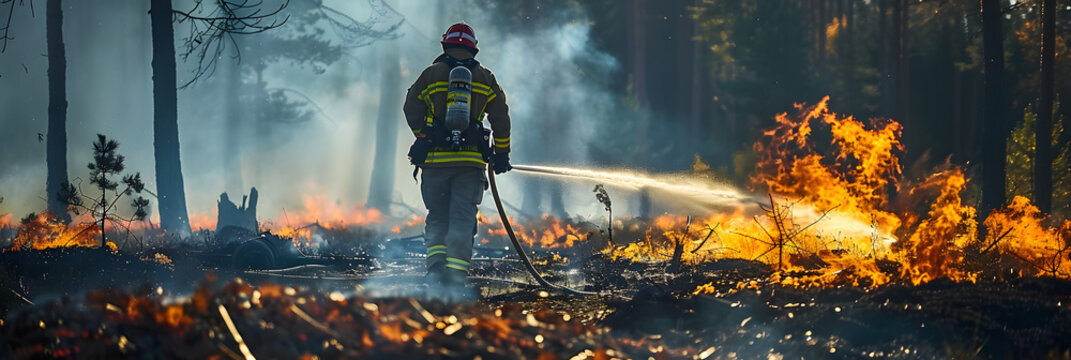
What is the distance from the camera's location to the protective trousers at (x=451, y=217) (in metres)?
7.40

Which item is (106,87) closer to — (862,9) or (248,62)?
(248,62)

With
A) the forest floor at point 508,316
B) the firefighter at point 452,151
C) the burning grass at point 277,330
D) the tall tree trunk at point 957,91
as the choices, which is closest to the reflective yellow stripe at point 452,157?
the firefighter at point 452,151

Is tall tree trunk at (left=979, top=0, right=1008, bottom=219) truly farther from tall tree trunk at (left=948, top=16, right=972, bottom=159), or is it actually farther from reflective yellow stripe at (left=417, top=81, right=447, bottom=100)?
tall tree trunk at (left=948, top=16, right=972, bottom=159)

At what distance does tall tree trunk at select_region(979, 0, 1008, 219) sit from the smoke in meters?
13.0

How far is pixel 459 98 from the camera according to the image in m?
7.14

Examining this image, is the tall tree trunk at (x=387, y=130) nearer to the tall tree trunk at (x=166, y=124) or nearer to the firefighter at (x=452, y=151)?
the tall tree trunk at (x=166, y=124)

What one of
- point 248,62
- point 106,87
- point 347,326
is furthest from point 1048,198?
point 106,87

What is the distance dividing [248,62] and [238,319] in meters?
36.5

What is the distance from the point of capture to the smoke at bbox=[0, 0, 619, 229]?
29438 mm

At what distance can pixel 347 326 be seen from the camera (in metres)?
3.29

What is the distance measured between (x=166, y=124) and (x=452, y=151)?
7659 mm

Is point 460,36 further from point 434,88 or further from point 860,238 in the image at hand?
point 860,238

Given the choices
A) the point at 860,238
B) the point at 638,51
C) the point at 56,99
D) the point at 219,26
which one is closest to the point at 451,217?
the point at 860,238

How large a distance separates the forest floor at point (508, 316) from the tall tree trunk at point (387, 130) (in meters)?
26.6
